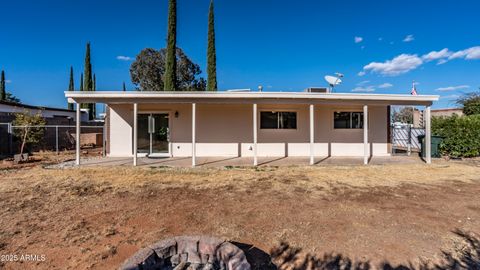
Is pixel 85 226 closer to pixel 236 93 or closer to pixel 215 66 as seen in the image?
pixel 236 93

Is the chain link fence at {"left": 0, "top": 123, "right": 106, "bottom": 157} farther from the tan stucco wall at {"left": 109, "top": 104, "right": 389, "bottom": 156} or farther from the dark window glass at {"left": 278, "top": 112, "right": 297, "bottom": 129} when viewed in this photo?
the dark window glass at {"left": 278, "top": 112, "right": 297, "bottom": 129}

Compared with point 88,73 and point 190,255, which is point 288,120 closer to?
point 190,255

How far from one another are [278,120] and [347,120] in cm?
327

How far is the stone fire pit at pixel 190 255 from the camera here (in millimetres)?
2934

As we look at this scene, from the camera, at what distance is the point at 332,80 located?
41.1 ft

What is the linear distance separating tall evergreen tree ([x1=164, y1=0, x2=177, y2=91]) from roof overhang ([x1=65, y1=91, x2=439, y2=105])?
878cm

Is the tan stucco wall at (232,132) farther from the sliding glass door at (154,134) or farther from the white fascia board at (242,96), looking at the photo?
the white fascia board at (242,96)

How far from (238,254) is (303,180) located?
15.8 feet

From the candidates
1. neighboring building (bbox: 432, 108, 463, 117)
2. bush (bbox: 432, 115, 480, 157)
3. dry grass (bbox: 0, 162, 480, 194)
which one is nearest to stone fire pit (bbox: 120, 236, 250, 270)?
dry grass (bbox: 0, 162, 480, 194)

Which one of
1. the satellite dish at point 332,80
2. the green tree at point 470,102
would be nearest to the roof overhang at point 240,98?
the satellite dish at point 332,80

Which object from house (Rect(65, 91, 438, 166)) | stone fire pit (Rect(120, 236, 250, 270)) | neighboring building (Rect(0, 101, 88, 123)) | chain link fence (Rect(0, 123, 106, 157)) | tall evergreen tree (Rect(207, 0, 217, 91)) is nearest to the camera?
stone fire pit (Rect(120, 236, 250, 270))

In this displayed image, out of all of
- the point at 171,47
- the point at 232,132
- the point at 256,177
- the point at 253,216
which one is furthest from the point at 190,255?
the point at 171,47

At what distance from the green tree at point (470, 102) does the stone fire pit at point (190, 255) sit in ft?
86.2

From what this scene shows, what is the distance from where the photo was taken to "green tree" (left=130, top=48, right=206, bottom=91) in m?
28.5
